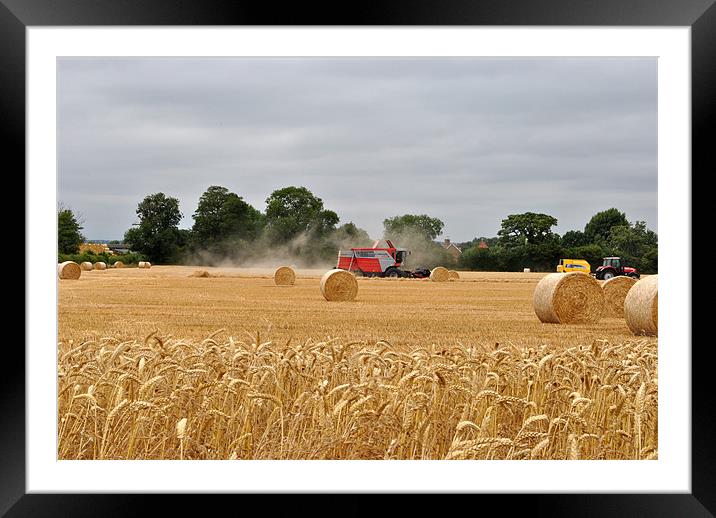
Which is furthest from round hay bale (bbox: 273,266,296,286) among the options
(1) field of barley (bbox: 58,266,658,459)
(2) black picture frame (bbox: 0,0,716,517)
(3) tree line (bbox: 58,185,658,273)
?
(2) black picture frame (bbox: 0,0,716,517)

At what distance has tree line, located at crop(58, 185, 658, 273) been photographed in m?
17.8

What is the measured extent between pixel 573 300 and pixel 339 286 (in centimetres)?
684

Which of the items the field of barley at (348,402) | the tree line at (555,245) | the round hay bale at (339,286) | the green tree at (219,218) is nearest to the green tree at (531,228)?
the tree line at (555,245)

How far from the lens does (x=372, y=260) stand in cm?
2420

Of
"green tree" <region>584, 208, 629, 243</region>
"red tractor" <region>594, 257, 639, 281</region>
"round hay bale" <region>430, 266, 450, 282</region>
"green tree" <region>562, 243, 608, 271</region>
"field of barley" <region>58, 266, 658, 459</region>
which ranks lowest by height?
"field of barley" <region>58, 266, 658, 459</region>

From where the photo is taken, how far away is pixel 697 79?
248cm

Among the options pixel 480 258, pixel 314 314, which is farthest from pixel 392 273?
pixel 314 314

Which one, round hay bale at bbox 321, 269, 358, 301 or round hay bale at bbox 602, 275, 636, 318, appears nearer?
round hay bale at bbox 602, 275, 636, 318

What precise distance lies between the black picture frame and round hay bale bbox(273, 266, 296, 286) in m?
19.5

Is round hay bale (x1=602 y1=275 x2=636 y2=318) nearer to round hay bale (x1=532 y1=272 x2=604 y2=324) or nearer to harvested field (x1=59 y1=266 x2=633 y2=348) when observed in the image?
harvested field (x1=59 y1=266 x2=633 y2=348)

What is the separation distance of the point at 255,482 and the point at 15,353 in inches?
36.6
